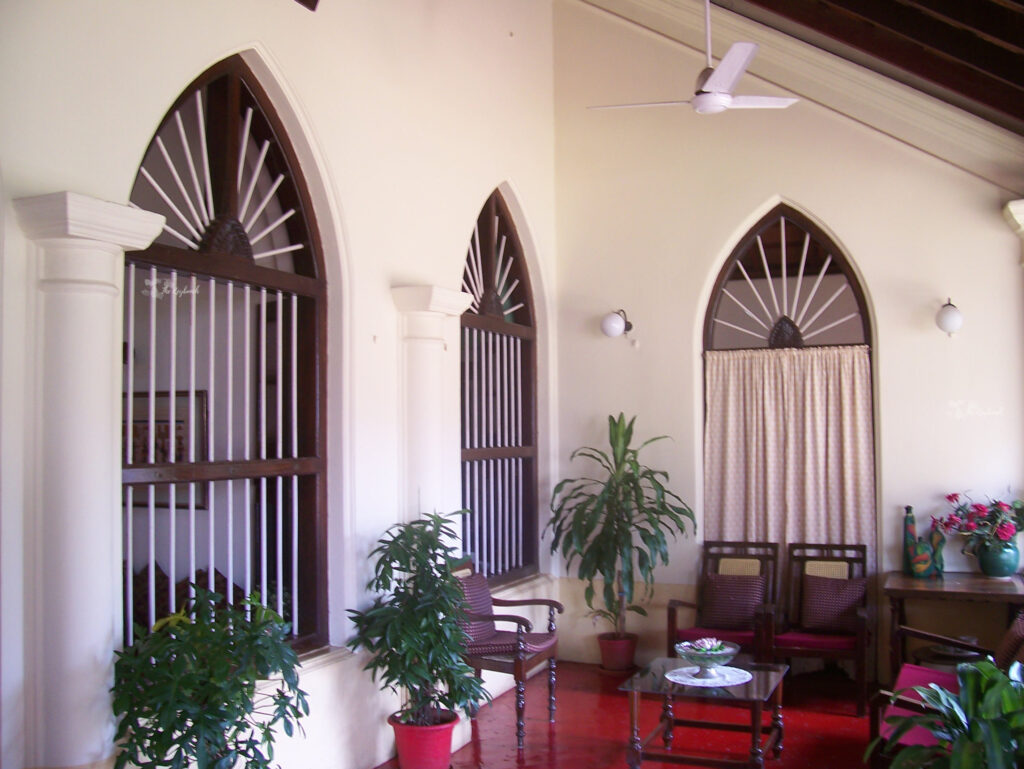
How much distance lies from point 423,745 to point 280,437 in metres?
1.69

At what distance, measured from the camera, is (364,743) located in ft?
16.2

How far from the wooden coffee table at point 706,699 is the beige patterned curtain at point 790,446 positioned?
5.01 ft

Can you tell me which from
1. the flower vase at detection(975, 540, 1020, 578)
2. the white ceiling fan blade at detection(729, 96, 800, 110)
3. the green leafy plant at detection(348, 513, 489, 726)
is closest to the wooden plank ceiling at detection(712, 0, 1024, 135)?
the white ceiling fan blade at detection(729, 96, 800, 110)

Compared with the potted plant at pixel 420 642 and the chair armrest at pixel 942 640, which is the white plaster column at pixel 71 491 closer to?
the potted plant at pixel 420 642

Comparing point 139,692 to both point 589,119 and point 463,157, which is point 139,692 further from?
point 589,119

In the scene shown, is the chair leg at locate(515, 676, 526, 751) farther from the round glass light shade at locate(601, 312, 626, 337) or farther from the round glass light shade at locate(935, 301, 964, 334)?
the round glass light shade at locate(935, 301, 964, 334)

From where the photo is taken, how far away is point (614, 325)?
23.4ft

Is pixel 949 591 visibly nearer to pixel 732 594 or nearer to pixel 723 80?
pixel 732 594

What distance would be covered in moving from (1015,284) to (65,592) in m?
5.78

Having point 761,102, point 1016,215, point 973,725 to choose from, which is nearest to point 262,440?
point 761,102

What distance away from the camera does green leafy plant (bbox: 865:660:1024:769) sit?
3168mm

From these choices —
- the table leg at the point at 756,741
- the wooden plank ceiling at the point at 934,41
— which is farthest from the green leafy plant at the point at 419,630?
the wooden plank ceiling at the point at 934,41

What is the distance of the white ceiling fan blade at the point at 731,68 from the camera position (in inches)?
174

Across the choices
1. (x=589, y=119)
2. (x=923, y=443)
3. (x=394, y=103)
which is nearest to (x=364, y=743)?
(x=394, y=103)
